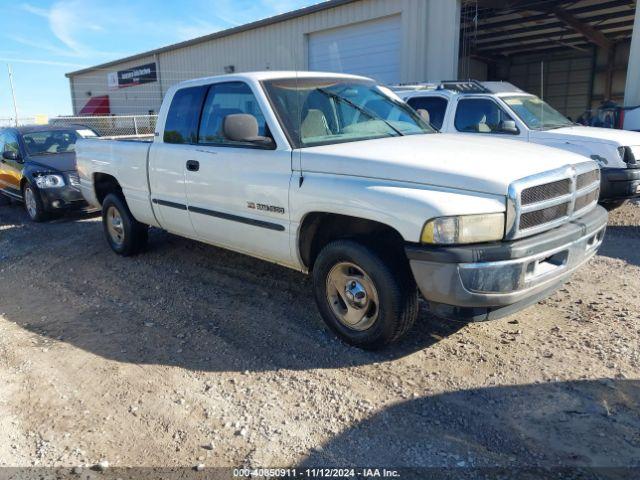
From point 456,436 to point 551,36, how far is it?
20965 mm

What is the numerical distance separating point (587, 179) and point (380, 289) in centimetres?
182

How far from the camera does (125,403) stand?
10.6 ft

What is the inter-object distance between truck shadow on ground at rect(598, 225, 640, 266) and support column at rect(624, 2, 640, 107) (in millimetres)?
5033

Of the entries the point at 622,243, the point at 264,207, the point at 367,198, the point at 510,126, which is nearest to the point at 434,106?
the point at 510,126

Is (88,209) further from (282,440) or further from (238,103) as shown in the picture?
(282,440)

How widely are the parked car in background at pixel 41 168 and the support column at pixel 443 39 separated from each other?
8.32 m

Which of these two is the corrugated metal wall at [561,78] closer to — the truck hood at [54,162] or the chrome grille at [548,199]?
the truck hood at [54,162]

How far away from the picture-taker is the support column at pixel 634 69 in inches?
414

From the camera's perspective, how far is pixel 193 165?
15.8 feet

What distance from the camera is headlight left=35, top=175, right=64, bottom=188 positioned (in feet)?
28.0

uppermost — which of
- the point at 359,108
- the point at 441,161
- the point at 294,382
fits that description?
the point at 359,108

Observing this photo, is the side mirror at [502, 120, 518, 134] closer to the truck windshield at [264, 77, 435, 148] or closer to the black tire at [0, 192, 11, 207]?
the truck windshield at [264, 77, 435, 148]

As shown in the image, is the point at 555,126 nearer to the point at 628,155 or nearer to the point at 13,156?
the point at 628,155

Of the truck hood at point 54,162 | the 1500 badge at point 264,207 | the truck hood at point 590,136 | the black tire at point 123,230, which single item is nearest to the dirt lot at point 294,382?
the 1500 badge at point 264,207
